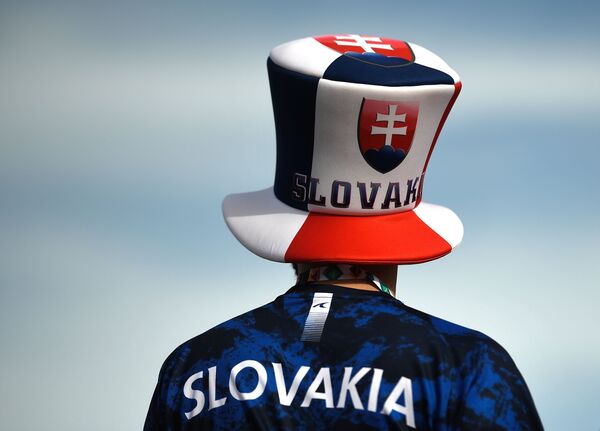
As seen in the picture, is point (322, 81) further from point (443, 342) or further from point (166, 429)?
point (166, 429)

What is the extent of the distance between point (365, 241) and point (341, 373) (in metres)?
0.47

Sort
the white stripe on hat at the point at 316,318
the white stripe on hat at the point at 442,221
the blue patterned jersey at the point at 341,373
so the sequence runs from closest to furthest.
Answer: the blue patterned jersey at the point at 341,373
the white stripe on hat at the point at 316,318
the white stripe on hat at the point at 442,221

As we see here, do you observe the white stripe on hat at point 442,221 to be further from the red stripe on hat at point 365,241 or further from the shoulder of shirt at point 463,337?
the shoulder of shirt at point 463,337

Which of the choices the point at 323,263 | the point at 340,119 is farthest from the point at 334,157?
the point at 323,263

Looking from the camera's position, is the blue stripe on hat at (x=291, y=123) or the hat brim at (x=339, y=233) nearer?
the hat brim at (x=339, y=233)

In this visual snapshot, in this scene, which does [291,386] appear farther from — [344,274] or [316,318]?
[344,274]

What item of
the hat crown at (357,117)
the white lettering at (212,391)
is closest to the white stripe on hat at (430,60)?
the hat crown at (357,117)

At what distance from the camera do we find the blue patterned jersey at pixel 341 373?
9.07ft

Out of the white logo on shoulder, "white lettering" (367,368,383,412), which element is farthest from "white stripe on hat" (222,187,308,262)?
"white lettering" (367,368,383,412)

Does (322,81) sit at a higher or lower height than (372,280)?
higher

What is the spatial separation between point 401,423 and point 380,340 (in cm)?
25

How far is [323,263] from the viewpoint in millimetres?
3098

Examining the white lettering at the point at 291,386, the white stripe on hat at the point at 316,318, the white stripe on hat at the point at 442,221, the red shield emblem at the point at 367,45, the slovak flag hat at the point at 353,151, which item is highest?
the red shield emblem at the point at 367,45

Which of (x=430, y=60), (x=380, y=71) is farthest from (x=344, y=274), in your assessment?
(x=430, y=60)
